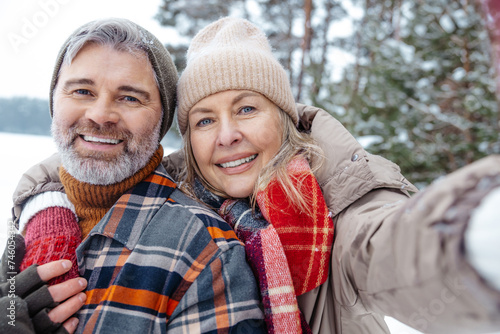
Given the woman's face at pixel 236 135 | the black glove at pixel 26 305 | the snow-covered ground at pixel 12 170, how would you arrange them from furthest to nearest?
the snow-covered ground at pixel 12 170, the woman's face at pixel 236 135, the black glove at pixel 26 305

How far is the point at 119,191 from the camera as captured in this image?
1.63 metres

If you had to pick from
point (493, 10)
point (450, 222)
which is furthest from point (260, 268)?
point (493, 10)

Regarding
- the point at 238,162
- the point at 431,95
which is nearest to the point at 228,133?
the point at 238,162

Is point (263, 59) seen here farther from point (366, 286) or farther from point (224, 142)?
point (366, 286)

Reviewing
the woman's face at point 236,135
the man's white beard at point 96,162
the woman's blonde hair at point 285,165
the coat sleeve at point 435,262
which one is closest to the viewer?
the coat sleeve at point 435,262

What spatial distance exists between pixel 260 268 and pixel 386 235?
562mm

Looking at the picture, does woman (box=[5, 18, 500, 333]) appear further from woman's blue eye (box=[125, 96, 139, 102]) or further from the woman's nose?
woman's blue eye (box=[125, 96, 139, 102])

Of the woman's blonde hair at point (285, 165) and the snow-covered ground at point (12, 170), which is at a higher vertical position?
the woman's blonde hair at point (285, 165)

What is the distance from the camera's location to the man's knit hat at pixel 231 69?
168cm

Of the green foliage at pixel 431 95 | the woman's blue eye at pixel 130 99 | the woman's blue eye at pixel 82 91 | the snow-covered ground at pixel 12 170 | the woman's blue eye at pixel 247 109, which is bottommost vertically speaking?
the snow-covered ground at pixel 12 170

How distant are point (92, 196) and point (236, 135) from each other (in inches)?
31.8

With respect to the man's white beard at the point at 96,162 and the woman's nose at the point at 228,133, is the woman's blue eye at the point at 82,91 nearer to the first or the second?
the man's white beard at the point at 96,162

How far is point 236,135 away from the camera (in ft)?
5.38

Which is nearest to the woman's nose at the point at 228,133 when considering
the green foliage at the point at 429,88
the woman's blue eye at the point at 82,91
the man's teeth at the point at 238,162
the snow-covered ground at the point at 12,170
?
the man's teeth at the point at 238,162
